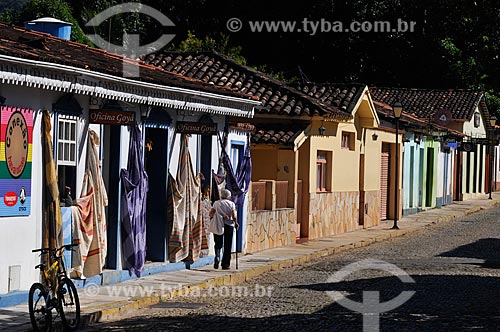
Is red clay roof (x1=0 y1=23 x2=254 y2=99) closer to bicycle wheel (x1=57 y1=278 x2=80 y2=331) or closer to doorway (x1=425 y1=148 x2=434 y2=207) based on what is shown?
bicycle wheel (x1=57 y1=278 x2=80 y2=331)

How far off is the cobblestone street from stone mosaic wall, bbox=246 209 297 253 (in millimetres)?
1624

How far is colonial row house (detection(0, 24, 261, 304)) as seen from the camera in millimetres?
13500

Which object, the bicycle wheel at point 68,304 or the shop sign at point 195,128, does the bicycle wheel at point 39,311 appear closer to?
the bicycle wheel at point 68,304

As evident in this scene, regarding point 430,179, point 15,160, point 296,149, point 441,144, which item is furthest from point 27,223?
point 441,144

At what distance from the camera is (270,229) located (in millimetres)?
24828

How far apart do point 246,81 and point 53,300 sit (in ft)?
57.9

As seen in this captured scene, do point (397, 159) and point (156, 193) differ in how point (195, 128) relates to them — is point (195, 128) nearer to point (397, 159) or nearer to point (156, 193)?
point (156, 193)

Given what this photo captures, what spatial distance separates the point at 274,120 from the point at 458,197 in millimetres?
27135

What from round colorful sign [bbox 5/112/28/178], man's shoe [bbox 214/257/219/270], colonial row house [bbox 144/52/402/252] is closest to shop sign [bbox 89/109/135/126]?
round colorful sign [bbox 5/112/28/178]

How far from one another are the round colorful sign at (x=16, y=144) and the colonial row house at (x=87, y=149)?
1 cm

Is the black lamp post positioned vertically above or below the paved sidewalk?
above

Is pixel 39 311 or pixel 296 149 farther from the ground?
pixel 296 149

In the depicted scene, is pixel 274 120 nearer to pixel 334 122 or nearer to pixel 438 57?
pixel 334 122

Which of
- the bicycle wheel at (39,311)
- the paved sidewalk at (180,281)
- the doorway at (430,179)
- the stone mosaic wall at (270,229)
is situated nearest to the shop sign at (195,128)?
the paved sidewalk at (180,281)
